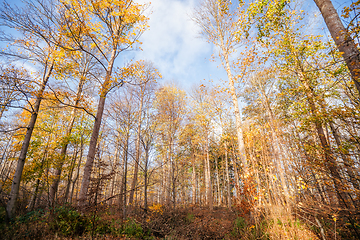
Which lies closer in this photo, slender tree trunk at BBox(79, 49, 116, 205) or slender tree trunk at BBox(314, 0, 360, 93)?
slender tree trunk at BBox(314, 0, 360, 93)

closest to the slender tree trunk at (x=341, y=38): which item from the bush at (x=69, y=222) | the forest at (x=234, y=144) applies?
the forest at (x=234, y=144)

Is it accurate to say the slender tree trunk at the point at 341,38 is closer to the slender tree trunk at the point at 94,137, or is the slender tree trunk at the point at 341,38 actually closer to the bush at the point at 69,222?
the slender tree trunk at the point at 94,137

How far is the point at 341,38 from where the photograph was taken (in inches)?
118

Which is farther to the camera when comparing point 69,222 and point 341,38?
point 69,222

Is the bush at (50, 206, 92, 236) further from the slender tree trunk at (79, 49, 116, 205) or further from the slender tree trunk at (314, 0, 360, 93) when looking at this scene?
the slender tree trunk at (314, 0, 360, 93)

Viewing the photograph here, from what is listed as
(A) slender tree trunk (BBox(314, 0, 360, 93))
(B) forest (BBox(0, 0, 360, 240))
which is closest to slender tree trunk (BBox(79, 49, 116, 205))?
(B) forest (BBox(0, 0, 360, 240))

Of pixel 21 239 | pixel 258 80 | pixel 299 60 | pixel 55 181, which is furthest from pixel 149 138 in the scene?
pixel 258 80

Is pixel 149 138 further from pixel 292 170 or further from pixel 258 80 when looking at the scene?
pixel 258 80

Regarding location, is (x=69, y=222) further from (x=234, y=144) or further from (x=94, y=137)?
(x=234, y=144)

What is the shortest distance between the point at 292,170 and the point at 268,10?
551 cm

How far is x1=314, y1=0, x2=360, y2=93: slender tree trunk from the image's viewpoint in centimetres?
268

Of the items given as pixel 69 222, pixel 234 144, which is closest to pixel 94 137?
pixel 69 222

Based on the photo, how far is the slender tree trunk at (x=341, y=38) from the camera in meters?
2.68

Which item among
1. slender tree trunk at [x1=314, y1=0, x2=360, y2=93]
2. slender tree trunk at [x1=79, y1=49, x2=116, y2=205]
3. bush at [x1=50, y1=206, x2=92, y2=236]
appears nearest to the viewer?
slender tree trunk at [x1=314, y1=0, x2=360, y2=93]
